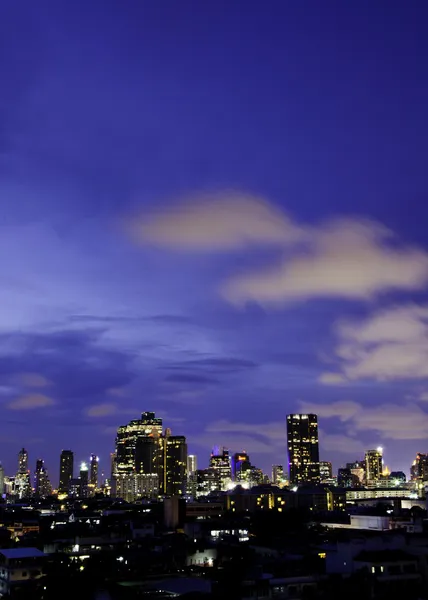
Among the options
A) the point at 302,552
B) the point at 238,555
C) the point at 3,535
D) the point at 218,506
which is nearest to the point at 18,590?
the point at 238,555

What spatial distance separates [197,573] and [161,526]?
40.5 m

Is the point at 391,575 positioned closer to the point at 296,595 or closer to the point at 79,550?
the point at 296,595

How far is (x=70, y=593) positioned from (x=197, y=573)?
921cm

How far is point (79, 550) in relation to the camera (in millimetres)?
56344

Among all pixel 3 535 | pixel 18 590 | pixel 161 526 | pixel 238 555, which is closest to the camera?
pixel 18 590

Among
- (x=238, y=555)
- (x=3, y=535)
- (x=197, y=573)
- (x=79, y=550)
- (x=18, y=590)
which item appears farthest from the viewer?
(x=3, y=535)

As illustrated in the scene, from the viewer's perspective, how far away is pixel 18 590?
3975 cm

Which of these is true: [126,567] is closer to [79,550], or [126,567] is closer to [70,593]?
[70,593]

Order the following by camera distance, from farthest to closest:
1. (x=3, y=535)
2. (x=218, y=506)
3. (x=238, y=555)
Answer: (x=218, y=506)
(x=3, y=535)
(x=238, y=555)

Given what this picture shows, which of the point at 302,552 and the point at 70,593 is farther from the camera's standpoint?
the point at 302,552

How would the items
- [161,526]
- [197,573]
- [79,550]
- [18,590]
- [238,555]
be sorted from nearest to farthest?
1. [18,590]
2. [197,573]
3. [238,555]
4. [79,550]
5. [161,526]

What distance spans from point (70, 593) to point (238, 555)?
47.1ft

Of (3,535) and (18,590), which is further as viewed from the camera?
(3,535)

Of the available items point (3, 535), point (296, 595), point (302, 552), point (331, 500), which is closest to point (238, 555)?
point (302, 552)
